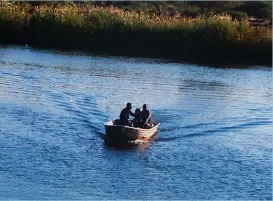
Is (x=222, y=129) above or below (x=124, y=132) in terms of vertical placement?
below

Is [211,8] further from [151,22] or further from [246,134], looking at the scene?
[246,134]

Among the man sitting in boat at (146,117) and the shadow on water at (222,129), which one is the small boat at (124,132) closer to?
the man sitting in boat at (146,117)

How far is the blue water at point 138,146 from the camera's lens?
22.8 metres

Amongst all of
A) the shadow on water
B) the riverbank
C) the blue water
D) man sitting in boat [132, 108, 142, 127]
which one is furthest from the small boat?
the riverbank

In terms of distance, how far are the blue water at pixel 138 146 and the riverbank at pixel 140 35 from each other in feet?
27.2

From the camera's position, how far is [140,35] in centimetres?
6122

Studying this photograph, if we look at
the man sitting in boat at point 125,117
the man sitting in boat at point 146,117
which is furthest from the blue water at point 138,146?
the man sitting in boat at point 125,117

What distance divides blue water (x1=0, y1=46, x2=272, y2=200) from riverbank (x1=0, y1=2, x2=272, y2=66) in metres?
8.29

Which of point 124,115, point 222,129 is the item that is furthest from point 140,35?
point 124,115

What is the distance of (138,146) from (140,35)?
33.7 meters

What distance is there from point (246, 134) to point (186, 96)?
29.8 feet

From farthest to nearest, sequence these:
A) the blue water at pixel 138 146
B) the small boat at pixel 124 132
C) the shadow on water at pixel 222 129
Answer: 1. the shadow on water at pixel 222 129
2. the small boat at pixel 124 132
3. the blue water at pixel 138 146

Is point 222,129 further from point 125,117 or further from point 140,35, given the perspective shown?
point 140,35

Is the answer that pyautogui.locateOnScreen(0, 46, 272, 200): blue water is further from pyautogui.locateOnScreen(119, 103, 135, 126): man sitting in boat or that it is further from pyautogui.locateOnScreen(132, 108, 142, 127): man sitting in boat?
pyautogui.locateOnScreen(119, 103, 135, 126): man sitting in boat
